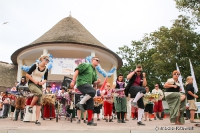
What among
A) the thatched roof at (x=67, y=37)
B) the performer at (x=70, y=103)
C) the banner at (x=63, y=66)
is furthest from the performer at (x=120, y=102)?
the thatched roof at (x=67, y=37)

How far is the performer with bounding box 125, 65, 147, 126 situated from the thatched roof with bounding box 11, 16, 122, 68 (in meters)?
15.6

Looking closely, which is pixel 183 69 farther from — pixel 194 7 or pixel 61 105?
pixel 61 105

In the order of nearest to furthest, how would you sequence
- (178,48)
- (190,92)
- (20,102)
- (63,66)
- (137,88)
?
(137,88) → (190,92) → (20,102) → (63,66) → (178,48)

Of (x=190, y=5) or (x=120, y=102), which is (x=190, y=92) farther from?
(x=190, y=5)

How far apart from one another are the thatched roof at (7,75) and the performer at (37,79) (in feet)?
68.7

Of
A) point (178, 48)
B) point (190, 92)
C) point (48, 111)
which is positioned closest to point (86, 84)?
point (190, 92)

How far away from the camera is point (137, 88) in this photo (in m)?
7.28

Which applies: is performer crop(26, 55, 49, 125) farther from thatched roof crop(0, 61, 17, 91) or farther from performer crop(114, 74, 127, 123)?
thatched roof crop(0, 61, 17, 91)

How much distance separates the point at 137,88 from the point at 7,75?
24140mm

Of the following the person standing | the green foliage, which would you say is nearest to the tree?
the green foliage

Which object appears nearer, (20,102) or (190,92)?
(190,92)

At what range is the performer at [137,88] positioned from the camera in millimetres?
7207

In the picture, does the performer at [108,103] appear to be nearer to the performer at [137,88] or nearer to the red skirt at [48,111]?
the red skirt at [48,111]

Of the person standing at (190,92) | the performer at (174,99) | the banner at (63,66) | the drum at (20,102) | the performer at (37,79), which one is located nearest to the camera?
the performer at (37,79)
